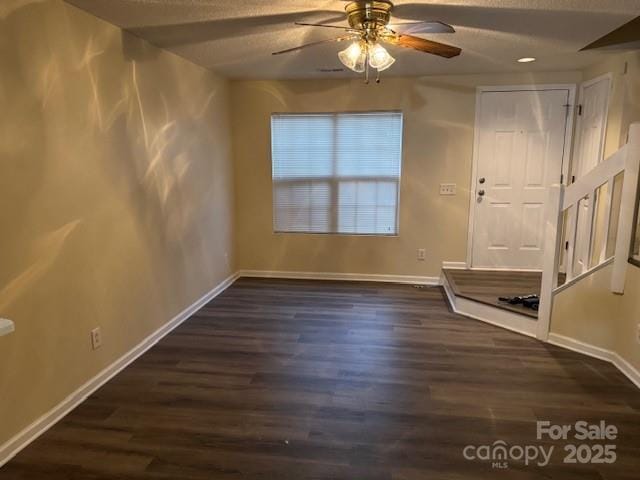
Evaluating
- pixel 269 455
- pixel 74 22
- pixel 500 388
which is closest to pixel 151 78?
pixel 74 22

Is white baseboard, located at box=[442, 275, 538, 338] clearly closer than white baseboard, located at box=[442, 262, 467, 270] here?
Yes

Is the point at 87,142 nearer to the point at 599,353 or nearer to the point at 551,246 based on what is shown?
the point at 551,246

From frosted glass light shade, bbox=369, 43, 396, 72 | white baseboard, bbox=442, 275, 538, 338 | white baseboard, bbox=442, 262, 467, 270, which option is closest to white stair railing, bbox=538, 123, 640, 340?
white baseboard, bbox=442, 275, 538, 338

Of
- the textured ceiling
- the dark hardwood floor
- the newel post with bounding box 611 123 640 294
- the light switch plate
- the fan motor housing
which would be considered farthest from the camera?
the newel post with bounding box 611 123 640 294

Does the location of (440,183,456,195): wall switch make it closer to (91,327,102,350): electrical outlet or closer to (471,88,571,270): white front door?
(471,88,571,270): white front door

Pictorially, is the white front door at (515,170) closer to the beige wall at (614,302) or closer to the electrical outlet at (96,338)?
the beige wall at (614,302)

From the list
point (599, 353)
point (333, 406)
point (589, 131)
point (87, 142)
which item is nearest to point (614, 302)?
point (599, 353)

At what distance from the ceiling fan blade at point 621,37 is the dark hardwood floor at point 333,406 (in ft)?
7.55

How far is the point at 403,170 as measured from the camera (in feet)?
15.3

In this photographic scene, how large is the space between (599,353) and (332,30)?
290 cm

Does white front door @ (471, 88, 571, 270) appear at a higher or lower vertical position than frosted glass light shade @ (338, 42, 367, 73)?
lower

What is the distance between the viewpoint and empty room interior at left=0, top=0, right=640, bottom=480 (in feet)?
6.83

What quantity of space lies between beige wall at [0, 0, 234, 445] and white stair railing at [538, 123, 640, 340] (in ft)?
9.70

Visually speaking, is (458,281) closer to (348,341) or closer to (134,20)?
(348,341)
